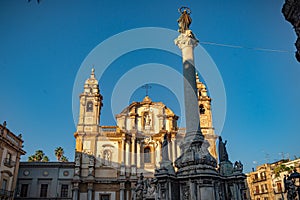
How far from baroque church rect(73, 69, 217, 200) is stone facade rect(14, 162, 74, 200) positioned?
2474 mm

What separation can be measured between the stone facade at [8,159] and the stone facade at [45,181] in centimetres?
347

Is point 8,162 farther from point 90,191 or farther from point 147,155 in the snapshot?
point 147,155

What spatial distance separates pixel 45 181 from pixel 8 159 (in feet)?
20.9

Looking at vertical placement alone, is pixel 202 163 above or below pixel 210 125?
below

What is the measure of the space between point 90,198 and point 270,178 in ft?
104

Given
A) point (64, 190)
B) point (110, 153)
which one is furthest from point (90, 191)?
point (110, 153)

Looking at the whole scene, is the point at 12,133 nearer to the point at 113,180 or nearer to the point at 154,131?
the point at 113,180

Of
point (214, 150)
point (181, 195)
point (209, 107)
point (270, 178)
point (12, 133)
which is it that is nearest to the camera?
point (181, 195)

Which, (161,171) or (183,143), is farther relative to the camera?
(183,143)

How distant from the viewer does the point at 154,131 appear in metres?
35.0

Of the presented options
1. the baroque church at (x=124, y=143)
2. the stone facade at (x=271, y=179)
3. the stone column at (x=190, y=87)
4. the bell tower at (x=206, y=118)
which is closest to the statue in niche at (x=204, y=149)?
the stone column at (x=190, y=87)

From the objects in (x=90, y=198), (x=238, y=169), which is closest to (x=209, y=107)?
(x=90, y=198)

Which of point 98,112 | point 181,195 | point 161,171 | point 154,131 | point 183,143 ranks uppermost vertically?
point 98,112

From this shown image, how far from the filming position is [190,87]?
49.5 ft
